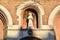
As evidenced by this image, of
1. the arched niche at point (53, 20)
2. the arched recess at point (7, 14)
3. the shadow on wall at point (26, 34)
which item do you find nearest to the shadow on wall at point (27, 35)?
the shadow on wall at point (26, 34)

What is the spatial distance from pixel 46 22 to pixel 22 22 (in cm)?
106

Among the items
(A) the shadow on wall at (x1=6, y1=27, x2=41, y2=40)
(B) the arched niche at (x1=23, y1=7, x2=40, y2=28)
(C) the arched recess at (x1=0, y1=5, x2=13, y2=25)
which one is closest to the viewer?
(A) the shadow on wall at (x1=6, y1=27, x2=41, y2=40)

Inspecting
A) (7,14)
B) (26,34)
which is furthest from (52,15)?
(7,14)

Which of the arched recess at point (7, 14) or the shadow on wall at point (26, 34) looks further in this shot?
the arched recess at point (7, 14)

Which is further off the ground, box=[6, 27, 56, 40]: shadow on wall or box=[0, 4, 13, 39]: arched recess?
box=[0, 4, 13, 39]: arched recess

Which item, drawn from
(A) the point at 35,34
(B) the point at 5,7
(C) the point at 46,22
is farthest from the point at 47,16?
(B) the point at 5,7

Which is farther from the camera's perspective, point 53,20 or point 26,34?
point 53,20

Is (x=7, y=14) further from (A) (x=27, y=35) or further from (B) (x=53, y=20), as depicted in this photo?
(B) (x=53, y=20)

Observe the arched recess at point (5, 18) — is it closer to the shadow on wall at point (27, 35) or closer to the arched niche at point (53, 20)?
the shadow on wall at point (27, 35)

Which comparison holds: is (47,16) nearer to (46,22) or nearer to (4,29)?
(46,22)

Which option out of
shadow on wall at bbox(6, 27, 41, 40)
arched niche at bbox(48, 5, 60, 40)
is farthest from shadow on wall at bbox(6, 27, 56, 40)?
arched niche at bbox(48, 5, 60, 40)

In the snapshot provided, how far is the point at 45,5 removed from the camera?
920cm

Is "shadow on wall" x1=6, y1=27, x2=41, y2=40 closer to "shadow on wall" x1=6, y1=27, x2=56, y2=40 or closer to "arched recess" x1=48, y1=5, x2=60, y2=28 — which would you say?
"shadow on wall" x1=6, y1=27, x2=56, y2=40

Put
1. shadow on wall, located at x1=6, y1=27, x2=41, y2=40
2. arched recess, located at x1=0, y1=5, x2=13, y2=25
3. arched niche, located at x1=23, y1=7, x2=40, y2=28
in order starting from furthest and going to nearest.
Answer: arched niche, located at x1=23, y1=7, x2=40, y2=28, arched recess, located at x1=0, y1=5, x2=13, y2=25, shadow on wall, located at x1=6, y1=27, x2=41, y2=40
